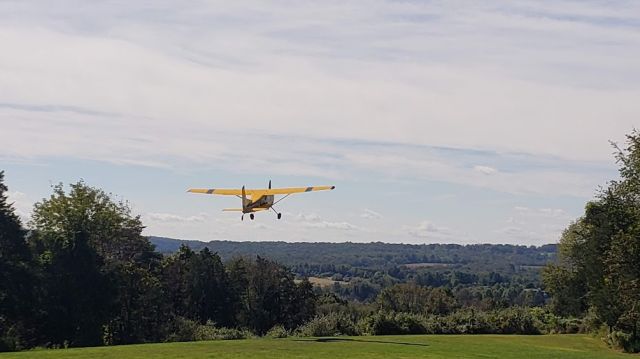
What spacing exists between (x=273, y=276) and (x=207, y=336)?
27.9 metres

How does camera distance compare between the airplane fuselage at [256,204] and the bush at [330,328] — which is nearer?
the airplane fuselage at [256,204]

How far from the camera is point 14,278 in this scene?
51.5 m

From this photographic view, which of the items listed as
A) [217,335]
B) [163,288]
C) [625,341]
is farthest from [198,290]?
[625,341]

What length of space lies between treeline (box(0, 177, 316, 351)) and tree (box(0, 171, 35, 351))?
7cm

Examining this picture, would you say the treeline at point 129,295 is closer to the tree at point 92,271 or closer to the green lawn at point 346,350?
the tree at point 92,271

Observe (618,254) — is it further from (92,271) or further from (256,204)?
(92,271)

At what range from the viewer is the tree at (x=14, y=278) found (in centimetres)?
5112

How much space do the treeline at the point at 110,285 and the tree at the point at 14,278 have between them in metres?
0.07

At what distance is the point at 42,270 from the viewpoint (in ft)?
180

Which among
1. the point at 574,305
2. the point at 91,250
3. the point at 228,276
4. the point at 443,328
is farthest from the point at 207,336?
the point at 574,305

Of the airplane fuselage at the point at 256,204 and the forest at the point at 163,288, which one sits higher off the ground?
the airplane fuselage at the point at 256,204

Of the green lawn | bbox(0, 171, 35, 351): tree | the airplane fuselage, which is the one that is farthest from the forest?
the airplane fuselage

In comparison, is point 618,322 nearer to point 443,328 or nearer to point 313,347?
point 443,328

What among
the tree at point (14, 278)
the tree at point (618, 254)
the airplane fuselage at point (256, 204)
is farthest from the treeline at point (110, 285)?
the tree at point (618, 254)
